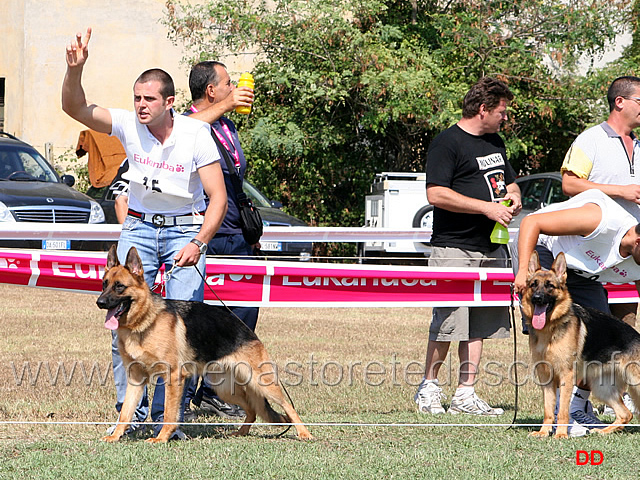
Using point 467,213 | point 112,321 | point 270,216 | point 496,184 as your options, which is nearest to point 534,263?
point 467,213

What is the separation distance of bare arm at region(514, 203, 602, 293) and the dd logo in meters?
0.98

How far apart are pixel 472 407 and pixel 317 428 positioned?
129cm

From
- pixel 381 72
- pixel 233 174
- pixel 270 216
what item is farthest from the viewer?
pixel 381 72

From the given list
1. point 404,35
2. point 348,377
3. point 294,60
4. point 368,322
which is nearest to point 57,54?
point 294,60

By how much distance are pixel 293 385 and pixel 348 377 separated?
608 mm

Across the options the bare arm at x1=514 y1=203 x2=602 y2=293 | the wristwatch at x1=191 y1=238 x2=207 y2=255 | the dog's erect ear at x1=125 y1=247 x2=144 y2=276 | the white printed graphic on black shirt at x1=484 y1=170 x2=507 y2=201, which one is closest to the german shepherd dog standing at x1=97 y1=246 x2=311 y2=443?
the dog's erect ear at x1=125 y1=247 x2=144 y2=276

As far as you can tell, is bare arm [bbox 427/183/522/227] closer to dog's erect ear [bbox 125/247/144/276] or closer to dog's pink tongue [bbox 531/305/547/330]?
dog's pink tongue [bbox 531/305/547/330]

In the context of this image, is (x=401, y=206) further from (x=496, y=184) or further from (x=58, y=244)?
(x=496, y=184)

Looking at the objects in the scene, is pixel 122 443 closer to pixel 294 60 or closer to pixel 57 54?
pixel 294 60

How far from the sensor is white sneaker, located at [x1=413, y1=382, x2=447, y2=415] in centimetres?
626

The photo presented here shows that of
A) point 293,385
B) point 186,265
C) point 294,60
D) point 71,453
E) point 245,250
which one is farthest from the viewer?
point 294,60

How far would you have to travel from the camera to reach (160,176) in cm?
507

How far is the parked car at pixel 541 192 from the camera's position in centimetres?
1583

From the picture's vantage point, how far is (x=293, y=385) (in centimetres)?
712
